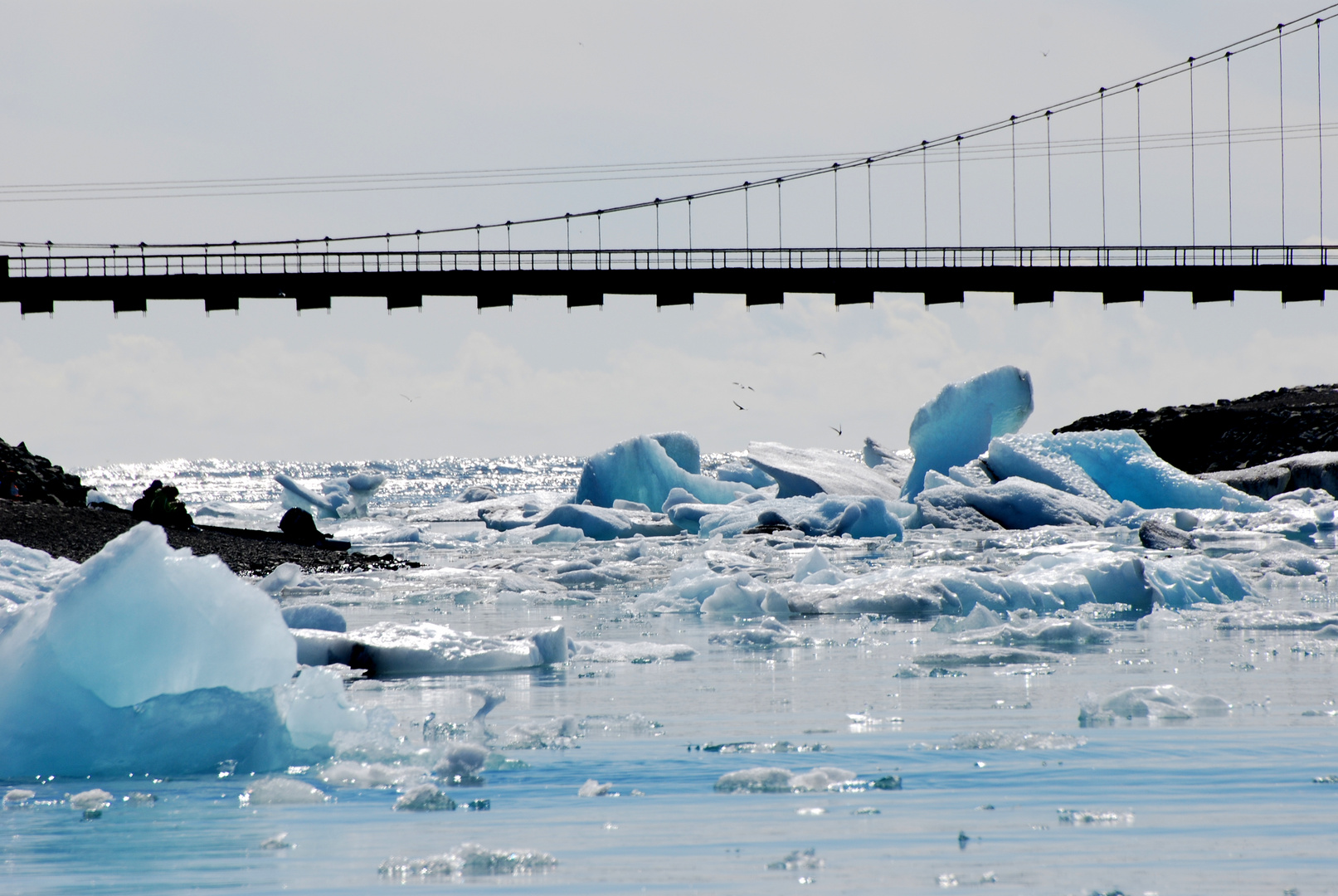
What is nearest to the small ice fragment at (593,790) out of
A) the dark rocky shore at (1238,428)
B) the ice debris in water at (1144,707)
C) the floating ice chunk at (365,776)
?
the floating ice chunk at (365,776)

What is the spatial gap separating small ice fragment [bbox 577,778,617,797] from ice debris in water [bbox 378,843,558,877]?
562 millimetres

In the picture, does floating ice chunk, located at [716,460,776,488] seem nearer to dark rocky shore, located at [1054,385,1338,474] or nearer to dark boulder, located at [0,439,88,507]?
dark rocky shore, located at [1054,385,1338,474]

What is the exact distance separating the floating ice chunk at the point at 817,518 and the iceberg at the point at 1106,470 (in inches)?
84.4

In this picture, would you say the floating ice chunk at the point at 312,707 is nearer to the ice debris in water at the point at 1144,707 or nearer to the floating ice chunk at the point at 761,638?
the ice debris in water at the point at 1144,707

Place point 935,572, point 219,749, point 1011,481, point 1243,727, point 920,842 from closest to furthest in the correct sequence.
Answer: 1. point 920,842
2. point 219,749
3. point 1243,727
4. point 935,572
5. point 1011,481

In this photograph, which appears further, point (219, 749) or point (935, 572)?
point (935, 572)

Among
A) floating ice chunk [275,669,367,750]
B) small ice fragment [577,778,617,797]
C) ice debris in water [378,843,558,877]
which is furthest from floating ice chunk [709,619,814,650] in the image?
ice debris in water [378,843,558,877]

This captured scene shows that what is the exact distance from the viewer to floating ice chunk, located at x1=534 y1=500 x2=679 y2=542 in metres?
17.2

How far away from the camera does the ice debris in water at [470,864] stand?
2.37 metres

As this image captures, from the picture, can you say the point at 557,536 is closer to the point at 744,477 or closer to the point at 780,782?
the point at 744,477

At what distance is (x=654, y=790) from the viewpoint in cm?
304

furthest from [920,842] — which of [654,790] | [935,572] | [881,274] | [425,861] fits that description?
[881,274]

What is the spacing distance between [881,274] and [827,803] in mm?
25520

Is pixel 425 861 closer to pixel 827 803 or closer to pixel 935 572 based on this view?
pixel 827 803
